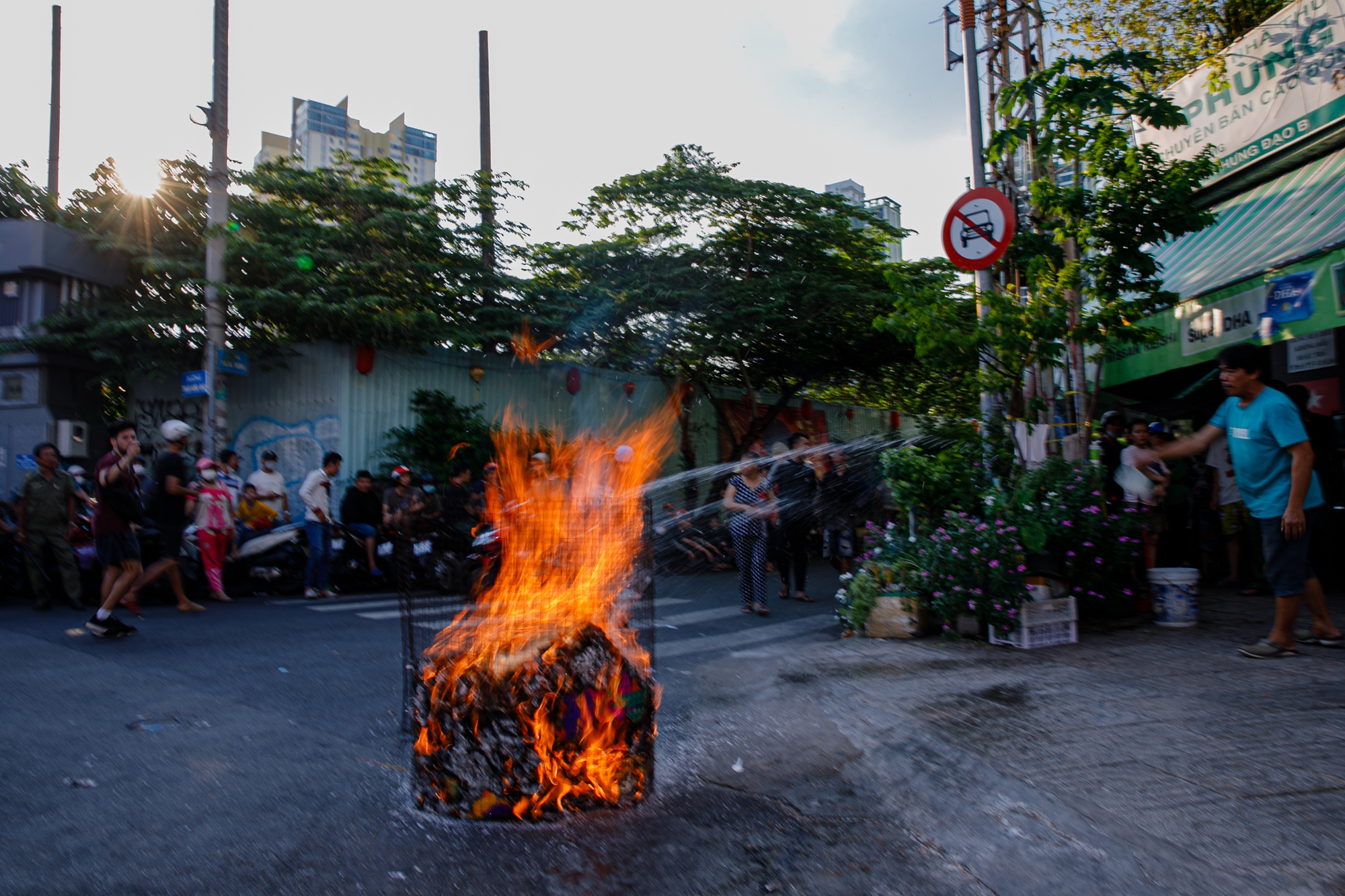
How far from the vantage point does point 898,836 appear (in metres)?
3.40

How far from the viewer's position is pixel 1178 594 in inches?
262

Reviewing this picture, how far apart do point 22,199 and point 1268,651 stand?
19634 millimetres

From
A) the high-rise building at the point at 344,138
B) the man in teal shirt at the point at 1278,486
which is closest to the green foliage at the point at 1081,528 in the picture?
the man in teal shirt at the point at 1278,486

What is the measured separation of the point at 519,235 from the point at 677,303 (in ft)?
11.0

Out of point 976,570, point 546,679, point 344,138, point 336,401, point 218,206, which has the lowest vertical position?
point 546,679

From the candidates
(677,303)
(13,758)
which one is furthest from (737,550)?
(677,303)

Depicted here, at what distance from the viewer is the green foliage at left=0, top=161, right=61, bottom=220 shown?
15.9 m

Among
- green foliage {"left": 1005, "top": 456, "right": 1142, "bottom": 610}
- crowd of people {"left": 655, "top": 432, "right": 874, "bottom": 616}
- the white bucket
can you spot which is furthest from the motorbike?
the white bucket

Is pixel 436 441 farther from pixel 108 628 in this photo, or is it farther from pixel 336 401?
pixel 108 628

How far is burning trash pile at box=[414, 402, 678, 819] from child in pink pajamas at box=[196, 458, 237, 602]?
7.68m

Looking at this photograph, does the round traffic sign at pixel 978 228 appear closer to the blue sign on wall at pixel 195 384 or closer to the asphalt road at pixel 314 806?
the asphalt road at pixel 314 806

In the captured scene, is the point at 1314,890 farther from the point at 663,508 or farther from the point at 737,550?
the point at 663,508

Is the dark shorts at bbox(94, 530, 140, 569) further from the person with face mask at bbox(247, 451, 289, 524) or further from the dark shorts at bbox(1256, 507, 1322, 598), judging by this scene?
the dark shorts at bbox(1256, 507, 1322, 598)

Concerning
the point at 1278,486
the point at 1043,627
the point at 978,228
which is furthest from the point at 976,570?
the point at 978,228
